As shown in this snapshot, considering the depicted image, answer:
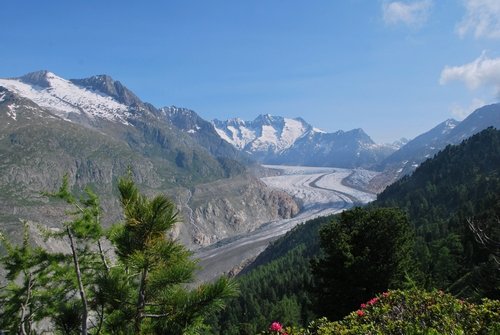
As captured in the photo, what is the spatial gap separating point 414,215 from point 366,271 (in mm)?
129606

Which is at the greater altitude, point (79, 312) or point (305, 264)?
point (79, 312)

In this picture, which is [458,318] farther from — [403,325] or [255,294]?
[255,294]

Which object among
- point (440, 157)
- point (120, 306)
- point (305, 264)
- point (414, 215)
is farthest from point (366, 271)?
point (440, 157)

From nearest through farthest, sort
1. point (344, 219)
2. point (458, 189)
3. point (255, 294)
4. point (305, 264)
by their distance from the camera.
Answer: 1. point (344, 219)
2. point (255, 294)
3. point (305, 264)
4. point (458, 189)

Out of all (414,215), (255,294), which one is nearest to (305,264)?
(255,294)

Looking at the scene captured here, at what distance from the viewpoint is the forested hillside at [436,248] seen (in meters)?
59.2

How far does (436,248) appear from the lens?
80.0 m

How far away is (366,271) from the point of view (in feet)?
107

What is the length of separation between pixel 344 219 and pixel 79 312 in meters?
27.1

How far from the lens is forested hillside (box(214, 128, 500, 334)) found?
59250 millimetres

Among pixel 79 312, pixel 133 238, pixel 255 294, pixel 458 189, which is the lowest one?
pixel 255 294

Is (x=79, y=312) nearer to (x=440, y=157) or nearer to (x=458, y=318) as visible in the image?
(x=458, y=318)

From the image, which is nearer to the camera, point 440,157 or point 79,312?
point 79,312

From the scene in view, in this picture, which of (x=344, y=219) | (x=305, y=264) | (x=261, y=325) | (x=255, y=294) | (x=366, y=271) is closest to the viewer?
(x=366, y=271)
